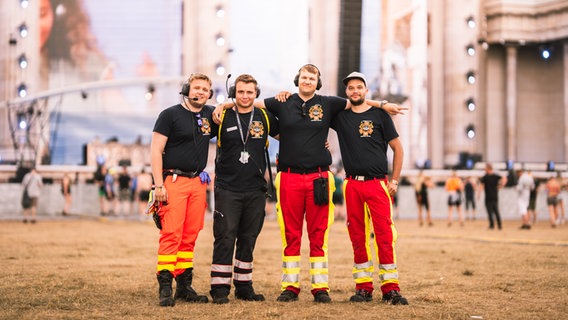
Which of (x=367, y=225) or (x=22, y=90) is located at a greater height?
(x=22, y=90)

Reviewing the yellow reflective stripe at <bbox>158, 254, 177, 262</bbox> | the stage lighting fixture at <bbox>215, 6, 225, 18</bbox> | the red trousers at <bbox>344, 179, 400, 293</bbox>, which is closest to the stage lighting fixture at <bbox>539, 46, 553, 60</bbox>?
the stage lighting fixture at <bbox>215, 6, 225, 18</bbox>

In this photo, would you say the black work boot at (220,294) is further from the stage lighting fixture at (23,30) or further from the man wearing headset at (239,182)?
the stage lighting fixture at (23,30)

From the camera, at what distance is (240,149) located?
27.5ft

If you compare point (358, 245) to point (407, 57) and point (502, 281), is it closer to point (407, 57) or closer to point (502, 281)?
point (502, 281)

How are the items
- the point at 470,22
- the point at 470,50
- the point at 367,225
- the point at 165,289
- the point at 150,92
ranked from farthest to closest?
the point at 470,22 → the point at 470,50 → the point at 150,92 → the point at 367,225 → the point at 165,289

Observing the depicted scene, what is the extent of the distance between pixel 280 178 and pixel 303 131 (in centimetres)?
51

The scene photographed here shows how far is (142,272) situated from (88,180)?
2445cm

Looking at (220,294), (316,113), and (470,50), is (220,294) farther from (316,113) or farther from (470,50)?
(470,50)

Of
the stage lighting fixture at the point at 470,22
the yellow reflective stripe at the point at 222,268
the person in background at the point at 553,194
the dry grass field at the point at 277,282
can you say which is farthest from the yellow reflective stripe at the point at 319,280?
the stage lighting fixture at the point at 470,22

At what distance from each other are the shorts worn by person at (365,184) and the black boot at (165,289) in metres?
1.76

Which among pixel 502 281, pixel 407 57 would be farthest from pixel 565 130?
pixel 502 281

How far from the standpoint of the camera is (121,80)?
43.1 meters

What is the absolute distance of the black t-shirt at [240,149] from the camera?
27.4 feet

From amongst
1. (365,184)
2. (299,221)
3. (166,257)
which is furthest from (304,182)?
(166,257)
